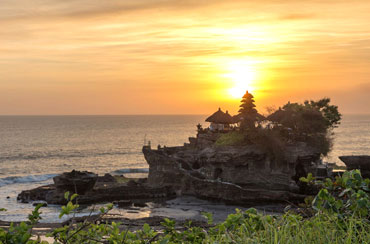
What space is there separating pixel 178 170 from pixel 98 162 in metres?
54.7

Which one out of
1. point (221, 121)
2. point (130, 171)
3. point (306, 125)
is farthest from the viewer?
point (130, 171)

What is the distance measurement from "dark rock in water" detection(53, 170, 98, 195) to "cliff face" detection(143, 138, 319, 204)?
8.53 metres

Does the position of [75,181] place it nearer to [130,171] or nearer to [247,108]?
[247,108]

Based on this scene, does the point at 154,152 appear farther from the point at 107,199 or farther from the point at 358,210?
the point at 358,210

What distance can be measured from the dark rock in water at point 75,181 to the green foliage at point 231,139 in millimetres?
15477

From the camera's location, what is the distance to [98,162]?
10306cm

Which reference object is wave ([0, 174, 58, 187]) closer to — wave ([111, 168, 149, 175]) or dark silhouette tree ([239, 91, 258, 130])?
wave ([111, 168, 149, 175])

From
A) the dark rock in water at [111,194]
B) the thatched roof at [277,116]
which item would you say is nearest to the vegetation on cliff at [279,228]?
the dark rock in water at [111,194]

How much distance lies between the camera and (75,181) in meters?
47.9

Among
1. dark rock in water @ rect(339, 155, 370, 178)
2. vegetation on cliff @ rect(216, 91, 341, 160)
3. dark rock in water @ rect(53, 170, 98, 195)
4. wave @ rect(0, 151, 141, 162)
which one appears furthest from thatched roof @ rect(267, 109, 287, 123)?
wave @ rect(0, 151, 141, 162)

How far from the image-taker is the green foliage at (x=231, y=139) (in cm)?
5162

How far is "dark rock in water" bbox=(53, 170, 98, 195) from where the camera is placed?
4859 cm

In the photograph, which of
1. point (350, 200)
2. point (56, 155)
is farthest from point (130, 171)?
point (350, 200)

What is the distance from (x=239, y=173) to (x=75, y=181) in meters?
18.0
